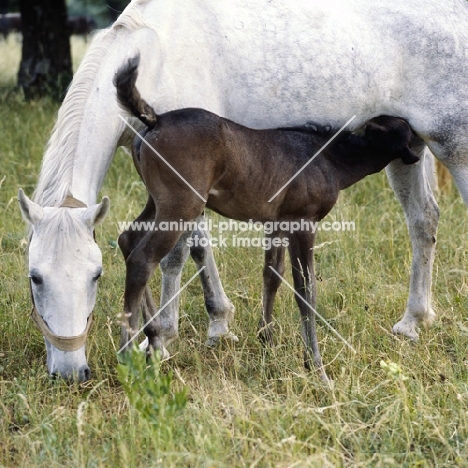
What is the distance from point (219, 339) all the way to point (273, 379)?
688 mm

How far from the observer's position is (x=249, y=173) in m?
3.79

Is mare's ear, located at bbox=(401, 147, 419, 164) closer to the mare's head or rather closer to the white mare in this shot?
the white mare

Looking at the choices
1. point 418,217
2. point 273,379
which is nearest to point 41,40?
point 418,217

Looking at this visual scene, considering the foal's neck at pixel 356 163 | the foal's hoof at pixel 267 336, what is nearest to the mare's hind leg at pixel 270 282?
the foal's hoof at pixel 267 336

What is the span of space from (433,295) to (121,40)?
8.21ft

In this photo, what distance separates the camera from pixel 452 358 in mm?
4223

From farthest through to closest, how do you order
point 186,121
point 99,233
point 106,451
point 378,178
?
point 378,178, point 99,233, point 186,121, point 106,451

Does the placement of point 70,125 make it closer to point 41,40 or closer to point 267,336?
point 267,336

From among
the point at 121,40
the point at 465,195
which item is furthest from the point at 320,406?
the point at 121,40

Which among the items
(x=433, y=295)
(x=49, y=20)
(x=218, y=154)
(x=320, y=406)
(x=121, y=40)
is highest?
(x=121, y=40)

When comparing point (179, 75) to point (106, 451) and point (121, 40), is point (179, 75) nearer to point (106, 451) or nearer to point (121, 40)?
point (121, 40)

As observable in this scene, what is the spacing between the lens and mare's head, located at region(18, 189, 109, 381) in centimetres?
344

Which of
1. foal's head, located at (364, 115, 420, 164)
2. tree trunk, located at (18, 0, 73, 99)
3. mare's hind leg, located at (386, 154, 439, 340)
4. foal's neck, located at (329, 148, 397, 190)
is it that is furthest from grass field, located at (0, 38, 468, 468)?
tree trunk, located at (18, 0, 73, 99)

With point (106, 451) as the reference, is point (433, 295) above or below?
below
